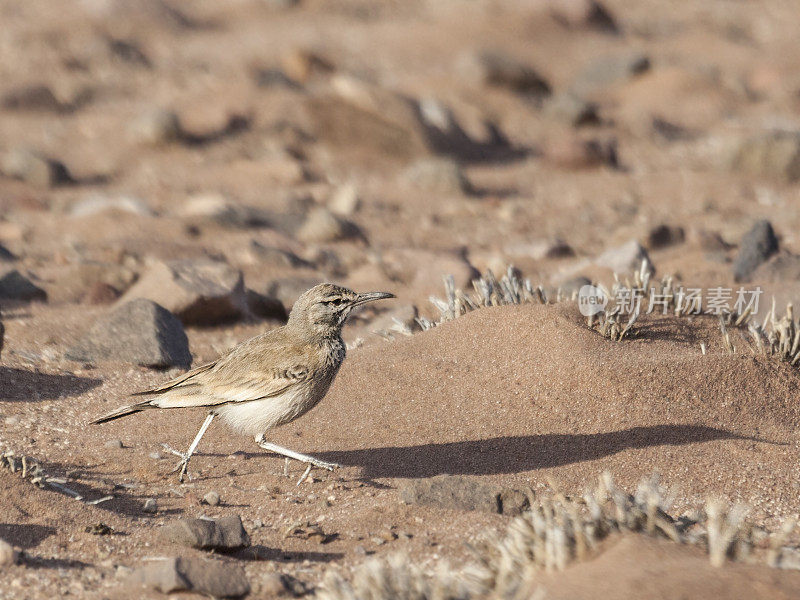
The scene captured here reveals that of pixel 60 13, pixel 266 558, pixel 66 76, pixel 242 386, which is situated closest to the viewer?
pixel 266 558

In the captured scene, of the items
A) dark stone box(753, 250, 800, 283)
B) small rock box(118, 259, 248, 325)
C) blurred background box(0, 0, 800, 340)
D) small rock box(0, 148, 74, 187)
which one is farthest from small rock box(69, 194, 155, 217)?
dark stone box(753, 250, 800, 283)

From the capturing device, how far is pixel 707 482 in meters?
5.72

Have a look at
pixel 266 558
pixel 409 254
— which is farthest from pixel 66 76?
pixel 266 558

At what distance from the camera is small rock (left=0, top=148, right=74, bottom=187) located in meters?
13.3

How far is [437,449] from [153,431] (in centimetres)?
175

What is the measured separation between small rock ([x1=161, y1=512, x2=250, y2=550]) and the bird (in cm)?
91

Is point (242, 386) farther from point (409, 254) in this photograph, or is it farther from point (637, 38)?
point (637, 38)

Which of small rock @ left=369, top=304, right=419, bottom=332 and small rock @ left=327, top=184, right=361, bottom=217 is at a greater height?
small rock @ left=327, top=184, right=361, bottom=217

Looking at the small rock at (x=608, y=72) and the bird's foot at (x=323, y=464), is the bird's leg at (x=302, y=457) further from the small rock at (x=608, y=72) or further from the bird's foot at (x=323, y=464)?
the small rock at (x=608, y=72)

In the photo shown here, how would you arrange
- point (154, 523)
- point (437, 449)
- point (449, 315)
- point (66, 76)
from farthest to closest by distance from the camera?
point (66, 76) → point (449, 315) → point (437, 449) → point (154, 523)

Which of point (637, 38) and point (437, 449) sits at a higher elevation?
point (637, 38)

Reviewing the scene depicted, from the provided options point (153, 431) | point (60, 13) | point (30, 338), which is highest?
point (60, 13)

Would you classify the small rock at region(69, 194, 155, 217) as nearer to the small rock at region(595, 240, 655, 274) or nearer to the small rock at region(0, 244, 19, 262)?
the small rock at region(0, 244, 19, 262)

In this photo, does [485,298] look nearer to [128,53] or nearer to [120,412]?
[120,412]
